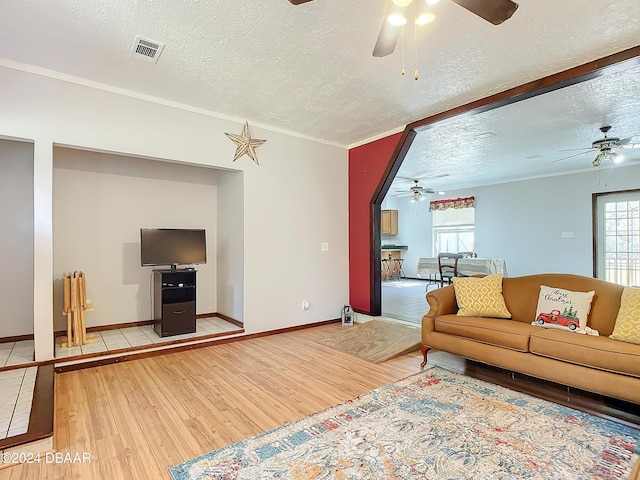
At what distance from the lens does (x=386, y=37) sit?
7.00ft

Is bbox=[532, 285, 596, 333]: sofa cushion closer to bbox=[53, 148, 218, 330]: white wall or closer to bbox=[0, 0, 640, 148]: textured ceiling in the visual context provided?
bbox=[0, 0, 640, 148]: textured ceiling

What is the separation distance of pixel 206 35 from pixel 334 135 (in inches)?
107

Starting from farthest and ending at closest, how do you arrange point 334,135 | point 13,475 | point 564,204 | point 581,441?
point 564,204, point 334,135, point 581,441, point 13,475

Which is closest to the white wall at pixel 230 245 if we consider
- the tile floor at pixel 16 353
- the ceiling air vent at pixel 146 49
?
the ceiling air vent at pixel 146 49

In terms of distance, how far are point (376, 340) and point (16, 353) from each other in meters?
3.88

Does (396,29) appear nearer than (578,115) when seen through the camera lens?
Yes

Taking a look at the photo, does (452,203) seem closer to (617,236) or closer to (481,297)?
(617,236)

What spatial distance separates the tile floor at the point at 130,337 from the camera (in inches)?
140

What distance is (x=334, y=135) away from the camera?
16.8 ft

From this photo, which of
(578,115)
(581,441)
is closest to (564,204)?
(578,115)

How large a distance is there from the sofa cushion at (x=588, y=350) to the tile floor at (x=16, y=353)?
4561mm

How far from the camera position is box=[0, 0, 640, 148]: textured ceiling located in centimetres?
235

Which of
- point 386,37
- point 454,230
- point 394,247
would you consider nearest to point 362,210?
point 386,37

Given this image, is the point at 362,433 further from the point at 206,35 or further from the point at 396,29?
the point at 206,35
